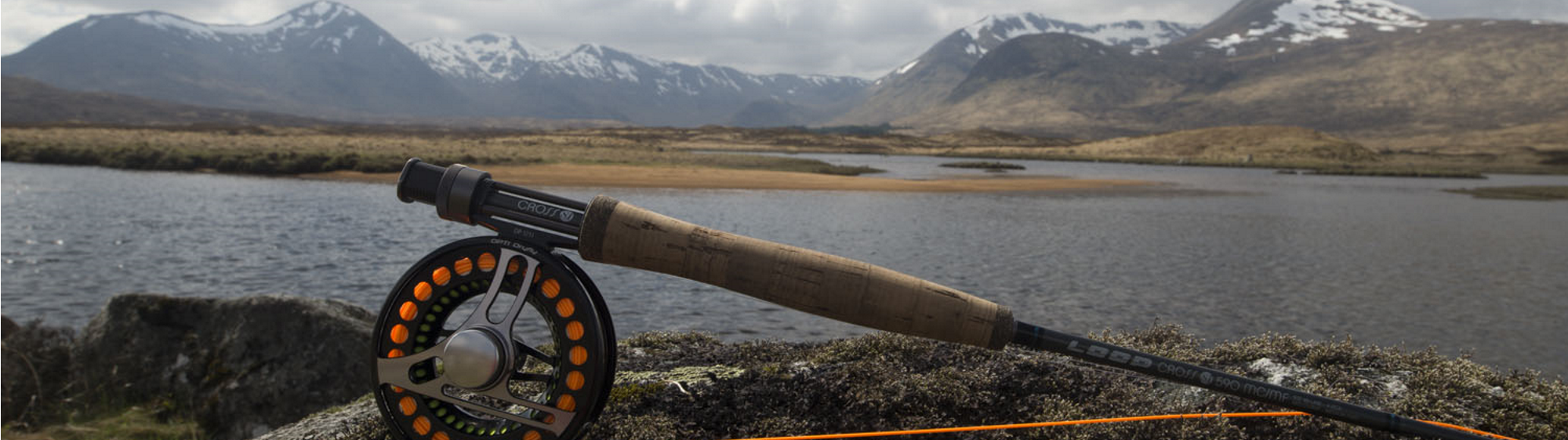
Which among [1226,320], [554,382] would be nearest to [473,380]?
[554,382]

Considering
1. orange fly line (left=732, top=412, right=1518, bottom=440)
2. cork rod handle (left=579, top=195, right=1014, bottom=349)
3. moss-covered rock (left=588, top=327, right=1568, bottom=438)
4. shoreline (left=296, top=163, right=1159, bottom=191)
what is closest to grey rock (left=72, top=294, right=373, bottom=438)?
moss-covered rock (left=588, top=327, right=1568, bottom=438)

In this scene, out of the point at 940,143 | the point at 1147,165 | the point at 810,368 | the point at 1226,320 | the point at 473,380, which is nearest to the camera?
the point at 473,380

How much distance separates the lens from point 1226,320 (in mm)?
14172

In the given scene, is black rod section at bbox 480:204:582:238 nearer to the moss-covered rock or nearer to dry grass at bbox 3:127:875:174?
the moss-covered rock

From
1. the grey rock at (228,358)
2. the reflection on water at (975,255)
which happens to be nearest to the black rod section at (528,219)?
the grey rock at (228,358)

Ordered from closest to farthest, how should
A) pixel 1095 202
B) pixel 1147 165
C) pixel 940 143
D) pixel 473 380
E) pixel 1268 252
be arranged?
pixel 473 380, pixel 1268 252, pixel 1095 202, pixel 1147 165, pixel 940 143

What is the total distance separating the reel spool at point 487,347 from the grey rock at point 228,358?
14.6ft

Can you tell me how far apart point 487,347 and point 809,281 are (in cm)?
130

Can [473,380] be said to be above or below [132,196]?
above

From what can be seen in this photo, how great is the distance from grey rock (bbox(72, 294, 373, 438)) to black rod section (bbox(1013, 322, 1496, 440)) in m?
6.23

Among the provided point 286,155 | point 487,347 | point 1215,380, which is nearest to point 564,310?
point 487,347

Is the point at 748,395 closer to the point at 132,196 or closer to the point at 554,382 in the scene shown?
the point at 554,382

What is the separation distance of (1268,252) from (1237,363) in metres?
20.0

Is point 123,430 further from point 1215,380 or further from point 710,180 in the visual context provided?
point 710,180
